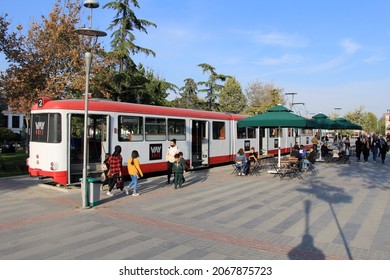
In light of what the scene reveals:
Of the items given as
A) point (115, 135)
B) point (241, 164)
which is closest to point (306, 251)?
point (115, 135)

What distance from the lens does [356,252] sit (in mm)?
5562

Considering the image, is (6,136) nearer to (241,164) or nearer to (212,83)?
(212,83)

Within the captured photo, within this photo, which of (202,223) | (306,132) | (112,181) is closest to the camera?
(202,223)

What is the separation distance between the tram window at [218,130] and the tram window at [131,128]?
5904 mm

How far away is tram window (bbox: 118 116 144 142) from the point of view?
12.7 meters

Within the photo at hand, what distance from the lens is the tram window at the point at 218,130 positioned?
18.6 metres

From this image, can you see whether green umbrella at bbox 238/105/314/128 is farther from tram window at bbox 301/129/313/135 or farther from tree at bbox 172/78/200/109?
tree at bbox 172/78/200/109

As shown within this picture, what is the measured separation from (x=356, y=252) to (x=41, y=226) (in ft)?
19.7

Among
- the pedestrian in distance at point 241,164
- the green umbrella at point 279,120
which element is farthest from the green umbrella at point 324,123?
the pedestrian in distance at point 241,164

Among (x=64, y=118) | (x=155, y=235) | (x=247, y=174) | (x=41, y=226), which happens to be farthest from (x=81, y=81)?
(x=155, y=235)

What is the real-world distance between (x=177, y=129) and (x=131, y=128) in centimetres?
300

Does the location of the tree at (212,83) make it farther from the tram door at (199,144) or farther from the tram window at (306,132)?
the tram door at (199,144)

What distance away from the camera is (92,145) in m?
13.0
